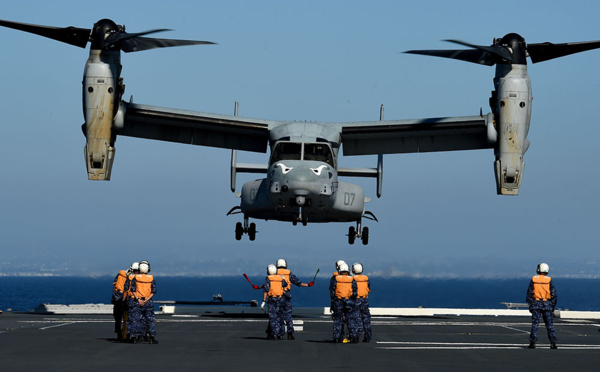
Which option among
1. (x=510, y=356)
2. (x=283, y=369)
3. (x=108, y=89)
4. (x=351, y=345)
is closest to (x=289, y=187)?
(x=108, y=89)

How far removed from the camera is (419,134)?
35.8 m

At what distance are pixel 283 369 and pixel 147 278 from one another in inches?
251

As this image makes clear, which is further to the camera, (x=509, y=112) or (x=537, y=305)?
(x=509, y=112)

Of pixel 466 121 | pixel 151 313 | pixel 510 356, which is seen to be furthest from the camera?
pixel 466 121

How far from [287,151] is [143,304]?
1199 centimetres

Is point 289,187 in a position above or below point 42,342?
above

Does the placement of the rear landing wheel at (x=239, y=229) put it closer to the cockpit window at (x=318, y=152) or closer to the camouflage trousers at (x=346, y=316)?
the cockpit window at (x=318, y=152)

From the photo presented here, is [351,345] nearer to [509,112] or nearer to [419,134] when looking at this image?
[509,112]

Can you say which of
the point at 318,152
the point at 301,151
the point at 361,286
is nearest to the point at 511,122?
the point at 318,152

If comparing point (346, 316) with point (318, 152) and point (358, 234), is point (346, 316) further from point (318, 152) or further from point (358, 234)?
point (358, 234)

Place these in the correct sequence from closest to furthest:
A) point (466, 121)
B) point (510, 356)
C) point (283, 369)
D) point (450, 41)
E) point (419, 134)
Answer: point (283, 369), point (510, 356), point (450, 41), point (466, 121), point (419, 134)

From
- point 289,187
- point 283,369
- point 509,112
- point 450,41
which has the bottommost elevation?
point 283,369

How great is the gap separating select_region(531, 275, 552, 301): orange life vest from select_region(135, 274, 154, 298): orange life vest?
341 inches

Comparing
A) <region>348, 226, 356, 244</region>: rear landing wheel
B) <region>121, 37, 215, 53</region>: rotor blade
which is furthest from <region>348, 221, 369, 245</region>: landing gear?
<region>121, 37, 215, 53</region>: rotor blade
